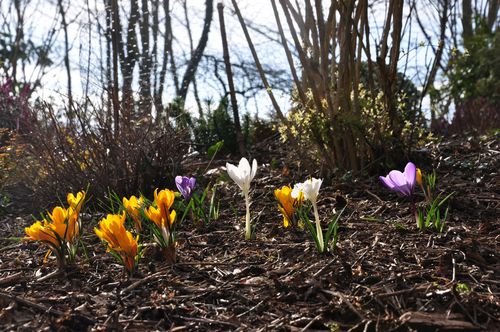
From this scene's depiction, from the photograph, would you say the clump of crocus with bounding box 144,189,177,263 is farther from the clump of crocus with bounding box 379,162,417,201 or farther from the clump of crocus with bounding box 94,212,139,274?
the clump of crocus with bounding box 379,162,417,201

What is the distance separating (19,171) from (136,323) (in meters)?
2.98

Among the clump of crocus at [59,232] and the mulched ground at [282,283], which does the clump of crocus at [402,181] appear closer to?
the mulched ground at [282,283]

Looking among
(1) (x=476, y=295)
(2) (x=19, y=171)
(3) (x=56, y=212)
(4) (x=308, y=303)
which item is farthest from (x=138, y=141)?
(1) (x=476, y=295)

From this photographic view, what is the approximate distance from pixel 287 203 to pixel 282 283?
2.17 ft

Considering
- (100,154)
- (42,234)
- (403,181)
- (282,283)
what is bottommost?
(282,283)

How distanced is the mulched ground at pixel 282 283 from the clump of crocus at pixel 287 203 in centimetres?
7

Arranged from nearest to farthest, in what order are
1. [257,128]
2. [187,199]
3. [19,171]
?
[187,199]
[19,171]
[257,128]

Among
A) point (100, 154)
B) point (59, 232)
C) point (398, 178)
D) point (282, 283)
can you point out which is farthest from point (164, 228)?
point (100, 154)

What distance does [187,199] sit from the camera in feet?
10.2

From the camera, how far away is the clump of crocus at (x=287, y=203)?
2.57 metres

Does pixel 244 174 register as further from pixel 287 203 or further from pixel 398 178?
pixel 398 178

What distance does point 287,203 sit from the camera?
261 cm

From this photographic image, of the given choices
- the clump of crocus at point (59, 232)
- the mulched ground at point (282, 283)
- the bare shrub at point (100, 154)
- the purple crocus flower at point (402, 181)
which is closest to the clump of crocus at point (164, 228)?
the mulched ground at point (282, 283)

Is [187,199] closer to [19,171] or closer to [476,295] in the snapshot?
[476,295]
